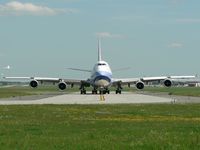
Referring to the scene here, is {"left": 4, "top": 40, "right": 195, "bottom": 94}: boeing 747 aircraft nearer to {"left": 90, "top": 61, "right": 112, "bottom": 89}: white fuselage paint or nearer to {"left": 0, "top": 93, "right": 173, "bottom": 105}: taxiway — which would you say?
{"left": 90, "top": 61, "right": 112, "bottom": 89}: white fuselage paint

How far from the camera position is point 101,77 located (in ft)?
299

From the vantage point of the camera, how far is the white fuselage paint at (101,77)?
91.4 m

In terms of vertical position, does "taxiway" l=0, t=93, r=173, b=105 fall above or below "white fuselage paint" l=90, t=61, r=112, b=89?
below

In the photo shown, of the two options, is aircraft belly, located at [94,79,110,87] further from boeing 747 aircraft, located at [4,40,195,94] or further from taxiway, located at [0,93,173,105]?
taxiway, located at [0,93,173,105]

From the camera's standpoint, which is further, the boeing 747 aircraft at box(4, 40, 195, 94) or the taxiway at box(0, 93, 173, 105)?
the boeing 747 aircraft at box(4, 40, 195, 94)

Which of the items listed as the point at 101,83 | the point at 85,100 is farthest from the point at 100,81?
the point at 85,100

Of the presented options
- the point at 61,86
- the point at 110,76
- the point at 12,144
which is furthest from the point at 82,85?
the point at 12,144

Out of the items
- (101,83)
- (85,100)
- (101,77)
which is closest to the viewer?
(85,100)

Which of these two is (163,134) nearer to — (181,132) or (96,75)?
(181,132)

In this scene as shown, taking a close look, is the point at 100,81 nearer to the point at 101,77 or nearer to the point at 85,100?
the point at 101,77

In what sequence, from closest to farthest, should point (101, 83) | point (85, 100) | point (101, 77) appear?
point (85, 100)
point (101, 77)
point (101, 83)

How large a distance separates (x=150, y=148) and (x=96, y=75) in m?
74.1

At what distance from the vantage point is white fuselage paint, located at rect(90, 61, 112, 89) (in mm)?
91419

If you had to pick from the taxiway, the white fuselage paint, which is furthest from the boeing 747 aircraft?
the taxiway
